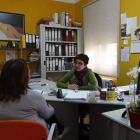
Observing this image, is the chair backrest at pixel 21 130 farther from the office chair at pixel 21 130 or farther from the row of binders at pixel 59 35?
the row of binders at pixel 59 35

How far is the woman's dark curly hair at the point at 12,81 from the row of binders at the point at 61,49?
276 centimetres

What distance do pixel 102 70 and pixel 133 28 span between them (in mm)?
1174

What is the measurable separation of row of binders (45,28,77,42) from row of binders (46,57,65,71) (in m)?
0.51

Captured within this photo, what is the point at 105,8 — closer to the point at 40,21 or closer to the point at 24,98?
the point at 40,21

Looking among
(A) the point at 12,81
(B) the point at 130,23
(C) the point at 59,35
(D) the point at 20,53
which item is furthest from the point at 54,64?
(A) the point at 12,81

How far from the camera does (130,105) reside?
3.80ft

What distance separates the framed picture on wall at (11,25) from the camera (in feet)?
12.2

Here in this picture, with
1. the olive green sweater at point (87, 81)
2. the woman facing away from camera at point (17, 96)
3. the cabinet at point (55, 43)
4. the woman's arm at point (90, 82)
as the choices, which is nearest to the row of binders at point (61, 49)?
the cabinet at point (55, 43)

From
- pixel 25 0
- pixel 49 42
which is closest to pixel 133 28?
pixel 49 42

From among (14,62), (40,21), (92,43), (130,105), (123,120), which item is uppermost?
(40,21)

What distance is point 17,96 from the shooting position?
47.3 inches

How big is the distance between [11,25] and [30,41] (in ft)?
1.90

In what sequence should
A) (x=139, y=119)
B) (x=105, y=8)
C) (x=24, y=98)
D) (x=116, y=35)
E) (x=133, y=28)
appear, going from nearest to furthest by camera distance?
(x=139, y=119), (x=24, y=98), (x=133, y=28), (x=116, y=35), (x=105, y=8)

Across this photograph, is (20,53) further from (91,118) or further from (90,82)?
(91,118)
